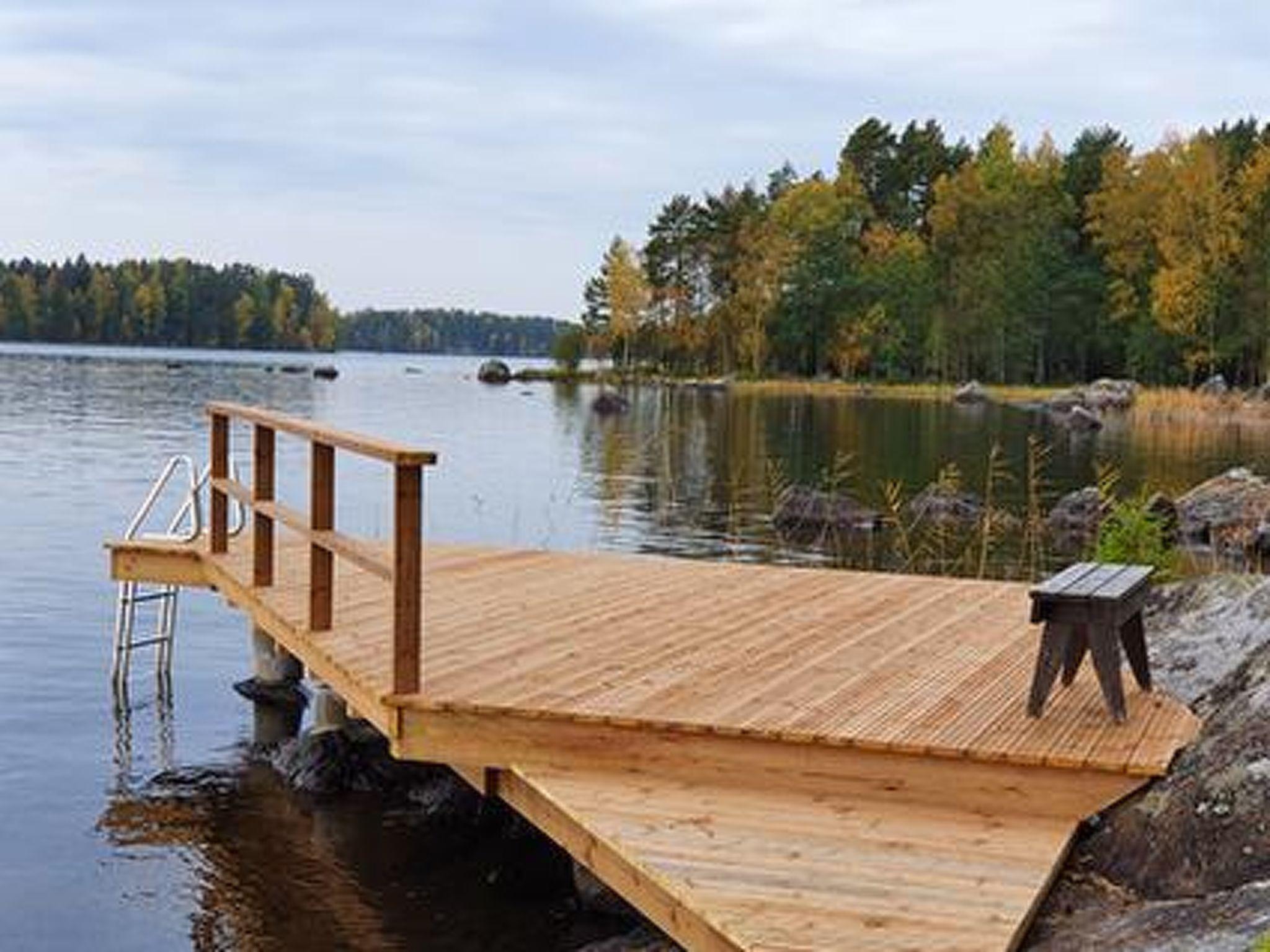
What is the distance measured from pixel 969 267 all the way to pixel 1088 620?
67.9m

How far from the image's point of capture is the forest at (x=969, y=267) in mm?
62188

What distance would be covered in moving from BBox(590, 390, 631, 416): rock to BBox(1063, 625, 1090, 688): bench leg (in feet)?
155

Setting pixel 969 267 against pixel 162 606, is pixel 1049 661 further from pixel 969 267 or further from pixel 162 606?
pixel 969 267

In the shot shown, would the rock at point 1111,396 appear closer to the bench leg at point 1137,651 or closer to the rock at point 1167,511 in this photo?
the rock at point 1167,511

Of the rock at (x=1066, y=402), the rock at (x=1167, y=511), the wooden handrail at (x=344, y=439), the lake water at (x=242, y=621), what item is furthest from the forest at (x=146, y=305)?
the wooden handrail at (x=344, y=439)

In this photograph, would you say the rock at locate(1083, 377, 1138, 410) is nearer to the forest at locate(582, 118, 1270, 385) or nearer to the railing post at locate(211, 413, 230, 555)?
the forest at locate(582, 118, 1270, 385)

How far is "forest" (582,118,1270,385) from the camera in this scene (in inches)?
2448

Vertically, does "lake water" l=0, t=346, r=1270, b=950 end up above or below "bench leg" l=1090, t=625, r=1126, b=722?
below

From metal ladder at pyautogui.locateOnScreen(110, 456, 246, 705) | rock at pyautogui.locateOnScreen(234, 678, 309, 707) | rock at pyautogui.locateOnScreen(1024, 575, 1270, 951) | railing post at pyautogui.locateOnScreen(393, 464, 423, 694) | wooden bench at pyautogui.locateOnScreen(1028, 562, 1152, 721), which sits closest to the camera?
rock at pyautogui.locateOnScreen(1024, 575, 1270, 951)

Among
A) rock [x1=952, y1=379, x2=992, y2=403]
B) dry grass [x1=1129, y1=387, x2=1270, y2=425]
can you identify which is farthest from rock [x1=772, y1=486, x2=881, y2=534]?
rock [x1=952, y1=379, x2=992, y2=403]

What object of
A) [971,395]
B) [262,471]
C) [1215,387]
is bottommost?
[262,471]

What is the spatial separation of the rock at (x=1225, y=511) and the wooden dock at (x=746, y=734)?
1128 cm

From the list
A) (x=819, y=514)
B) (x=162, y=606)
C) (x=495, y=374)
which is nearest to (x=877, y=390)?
(x=495, y=374)

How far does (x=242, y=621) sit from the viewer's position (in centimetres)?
1480
